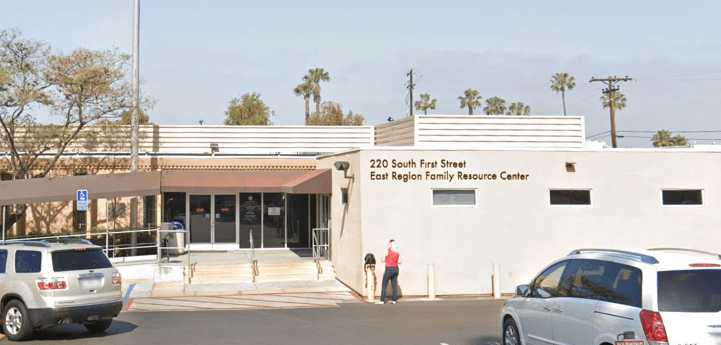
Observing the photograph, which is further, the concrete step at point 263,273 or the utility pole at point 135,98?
the utility pole at point 135,98

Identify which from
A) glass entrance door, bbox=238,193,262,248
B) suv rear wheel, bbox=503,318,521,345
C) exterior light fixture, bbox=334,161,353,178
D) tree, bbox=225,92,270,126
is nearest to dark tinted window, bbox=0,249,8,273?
suv rear wheel, bbox=503,318,521,345

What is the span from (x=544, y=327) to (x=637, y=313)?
6.59ft

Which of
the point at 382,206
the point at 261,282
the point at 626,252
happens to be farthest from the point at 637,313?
the point at 261,282

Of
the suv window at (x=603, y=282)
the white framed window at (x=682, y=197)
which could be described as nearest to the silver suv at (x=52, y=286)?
the suv window at (x=603, y=282)

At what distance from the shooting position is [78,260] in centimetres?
1313

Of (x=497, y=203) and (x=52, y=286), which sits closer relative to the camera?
(x=52, y=286)

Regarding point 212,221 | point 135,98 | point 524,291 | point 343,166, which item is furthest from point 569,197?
point 135,98

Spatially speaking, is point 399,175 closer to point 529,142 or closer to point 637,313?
point 529,142

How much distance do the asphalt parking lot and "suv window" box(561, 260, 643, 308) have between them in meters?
3.74

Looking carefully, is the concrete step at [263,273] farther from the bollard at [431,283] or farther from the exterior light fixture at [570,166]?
the exterior light fixture at [570,166]

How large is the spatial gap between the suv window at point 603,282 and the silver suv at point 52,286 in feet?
25.7

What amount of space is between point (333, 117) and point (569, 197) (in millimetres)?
48435

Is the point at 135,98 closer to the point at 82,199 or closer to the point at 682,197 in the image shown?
the point at 82,199

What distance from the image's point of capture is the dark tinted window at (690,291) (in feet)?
26.0
